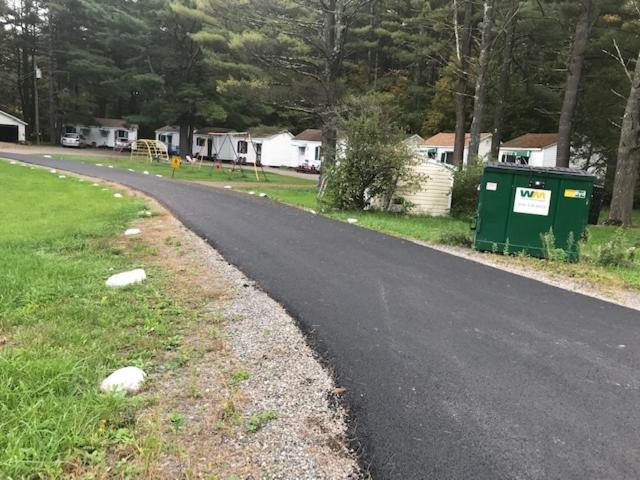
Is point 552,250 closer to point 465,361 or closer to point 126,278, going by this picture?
point 465,361

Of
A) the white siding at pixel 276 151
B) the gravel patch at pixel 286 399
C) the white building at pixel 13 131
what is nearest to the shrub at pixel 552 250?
the gravel patch at pixel 286 399

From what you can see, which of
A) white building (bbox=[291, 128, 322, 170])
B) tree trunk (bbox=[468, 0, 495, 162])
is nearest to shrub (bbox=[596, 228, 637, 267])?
tree trunk (bbox=[468, 0, 495, 162])

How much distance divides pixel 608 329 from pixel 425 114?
126 feet

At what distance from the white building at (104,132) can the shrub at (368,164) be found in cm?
3929

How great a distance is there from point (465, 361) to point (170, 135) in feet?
158

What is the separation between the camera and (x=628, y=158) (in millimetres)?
14359

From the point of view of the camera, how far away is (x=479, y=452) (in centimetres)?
282

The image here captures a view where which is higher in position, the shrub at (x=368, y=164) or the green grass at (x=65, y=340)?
the shrub at (x=368, y=164)

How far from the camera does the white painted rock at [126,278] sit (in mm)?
5699

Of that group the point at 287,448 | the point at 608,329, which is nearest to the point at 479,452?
the point at 287,448

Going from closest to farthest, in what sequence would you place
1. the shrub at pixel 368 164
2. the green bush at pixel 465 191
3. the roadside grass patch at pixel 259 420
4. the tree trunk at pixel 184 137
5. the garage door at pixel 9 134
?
the roadside grass patch at pixel 259 420 → the shrub at pixel 368 164 → the green bush at pixel 465 191 → the tree trunk at pixel 184 137 → the garage door at pixel 9 134

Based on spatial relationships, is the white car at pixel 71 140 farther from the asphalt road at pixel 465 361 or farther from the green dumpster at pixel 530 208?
the green dumpster at pixel 530 208

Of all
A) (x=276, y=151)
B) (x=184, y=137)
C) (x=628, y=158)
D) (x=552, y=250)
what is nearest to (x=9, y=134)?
(x=184, y=137)

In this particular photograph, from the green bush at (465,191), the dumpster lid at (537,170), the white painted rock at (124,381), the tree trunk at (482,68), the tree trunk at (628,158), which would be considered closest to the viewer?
the white painted rock at (124,381)
